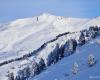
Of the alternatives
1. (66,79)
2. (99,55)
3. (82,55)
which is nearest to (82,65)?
(99,55)

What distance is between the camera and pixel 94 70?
13375 cm

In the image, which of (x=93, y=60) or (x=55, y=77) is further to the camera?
(x=55, y=77)

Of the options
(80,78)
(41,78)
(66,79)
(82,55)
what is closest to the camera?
(80,78)

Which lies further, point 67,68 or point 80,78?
point 67,68

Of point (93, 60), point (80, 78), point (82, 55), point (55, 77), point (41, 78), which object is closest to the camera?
point (80, 78)

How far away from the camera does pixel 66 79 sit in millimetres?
136625

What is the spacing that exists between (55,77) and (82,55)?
4032 cm

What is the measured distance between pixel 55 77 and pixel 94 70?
26456 millimetres

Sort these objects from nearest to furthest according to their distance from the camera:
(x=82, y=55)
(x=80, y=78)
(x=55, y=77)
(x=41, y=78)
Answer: (x=80, y=78) → (x=55, y=77) → (x=41, y=78) → (x=82, y=55)

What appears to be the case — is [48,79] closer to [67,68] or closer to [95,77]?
[67,68]

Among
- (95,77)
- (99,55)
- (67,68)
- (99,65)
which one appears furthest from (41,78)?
(95,77)

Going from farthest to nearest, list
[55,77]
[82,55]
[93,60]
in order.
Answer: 1. [82,55]
2. [55,77]
3. [93,60]

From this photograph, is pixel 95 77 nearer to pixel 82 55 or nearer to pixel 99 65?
pixel 99 65

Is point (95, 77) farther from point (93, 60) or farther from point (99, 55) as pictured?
point (99, 55)
